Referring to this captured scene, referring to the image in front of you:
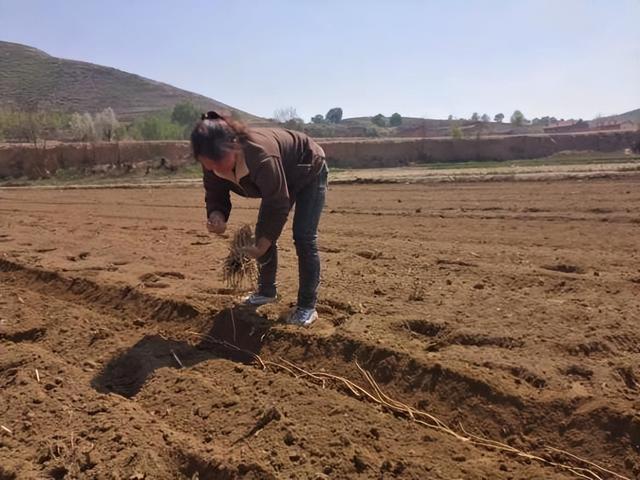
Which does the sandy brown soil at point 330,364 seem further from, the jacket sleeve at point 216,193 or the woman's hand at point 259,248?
the jacket sleeve at point 216,193

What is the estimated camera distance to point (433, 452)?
10.8ft

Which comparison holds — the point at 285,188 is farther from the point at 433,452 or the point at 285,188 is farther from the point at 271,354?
the point at 433,452

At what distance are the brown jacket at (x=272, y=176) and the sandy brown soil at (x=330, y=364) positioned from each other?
0.90m

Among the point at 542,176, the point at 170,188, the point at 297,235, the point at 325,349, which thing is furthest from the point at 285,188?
the point at 170,188

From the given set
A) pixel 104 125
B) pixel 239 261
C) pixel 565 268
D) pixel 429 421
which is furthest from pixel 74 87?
pixel 429 421

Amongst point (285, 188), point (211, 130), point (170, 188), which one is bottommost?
point (170, 188)

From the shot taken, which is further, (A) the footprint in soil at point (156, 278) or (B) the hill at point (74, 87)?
(B) the hill at point (74, 87)

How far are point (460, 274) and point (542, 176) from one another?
1394cm

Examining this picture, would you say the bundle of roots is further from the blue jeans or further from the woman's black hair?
the woman's black hair

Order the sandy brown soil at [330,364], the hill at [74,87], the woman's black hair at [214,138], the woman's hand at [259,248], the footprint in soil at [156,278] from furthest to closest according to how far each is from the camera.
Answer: the hill at [74,87]
the footprint in soil at [156,278]
the woman's hand at [259,248]
the woman's black hair at [214,138]
the sandy brown soil at [330,364]

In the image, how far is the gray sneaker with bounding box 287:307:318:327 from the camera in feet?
16.1

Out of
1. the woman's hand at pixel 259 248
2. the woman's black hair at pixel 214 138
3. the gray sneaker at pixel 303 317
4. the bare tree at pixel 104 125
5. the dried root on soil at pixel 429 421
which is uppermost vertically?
the bare tree at pixel 104 125

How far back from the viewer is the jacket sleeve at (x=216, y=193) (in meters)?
4.98

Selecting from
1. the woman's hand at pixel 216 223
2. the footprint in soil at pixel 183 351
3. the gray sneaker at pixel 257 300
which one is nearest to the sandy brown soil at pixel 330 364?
the footprint in soil at pixel 183 351
